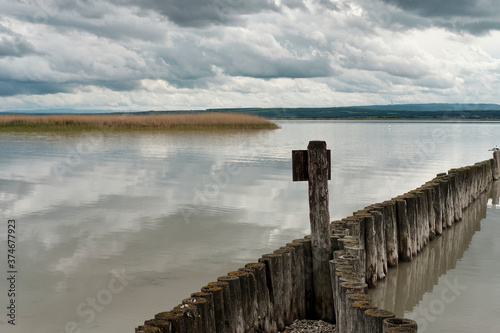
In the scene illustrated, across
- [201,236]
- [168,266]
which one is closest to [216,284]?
[168,266]

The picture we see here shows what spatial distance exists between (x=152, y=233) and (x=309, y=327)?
539 cm

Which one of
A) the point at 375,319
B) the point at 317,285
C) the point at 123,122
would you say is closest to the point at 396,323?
the point at 375,319

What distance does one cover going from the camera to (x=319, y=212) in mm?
6828

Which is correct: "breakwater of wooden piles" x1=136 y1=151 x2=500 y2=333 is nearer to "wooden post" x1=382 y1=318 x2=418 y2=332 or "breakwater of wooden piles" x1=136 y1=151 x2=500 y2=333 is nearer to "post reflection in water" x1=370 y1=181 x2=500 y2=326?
"wooden post" x1=382 y1=318 x2=418 y2=332


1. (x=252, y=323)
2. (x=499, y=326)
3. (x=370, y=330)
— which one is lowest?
(x=499, y=326)

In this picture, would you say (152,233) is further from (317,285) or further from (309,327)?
(309,327)

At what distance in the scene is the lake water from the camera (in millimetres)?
7141

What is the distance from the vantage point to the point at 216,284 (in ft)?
17.3

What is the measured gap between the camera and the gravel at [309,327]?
20.7 feet

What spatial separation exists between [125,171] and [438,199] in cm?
1365

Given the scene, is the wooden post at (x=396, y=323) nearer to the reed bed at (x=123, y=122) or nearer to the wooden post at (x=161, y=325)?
the wooden post at (x=161, y=325)

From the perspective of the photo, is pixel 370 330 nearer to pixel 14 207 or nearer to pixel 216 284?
pixel 216 284

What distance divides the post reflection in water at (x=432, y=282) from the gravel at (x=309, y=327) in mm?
1368

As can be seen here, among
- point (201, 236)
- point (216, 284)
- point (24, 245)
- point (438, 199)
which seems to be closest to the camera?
point (216, 284)
